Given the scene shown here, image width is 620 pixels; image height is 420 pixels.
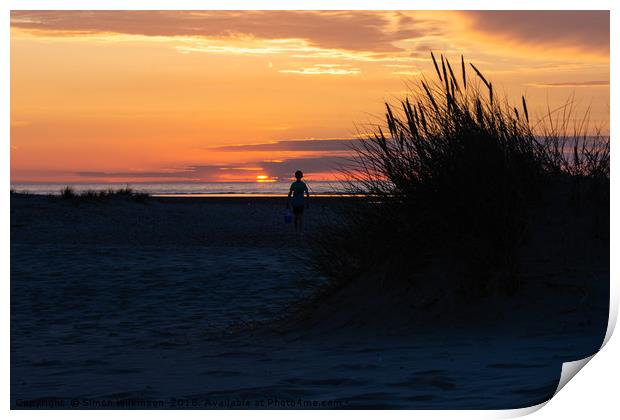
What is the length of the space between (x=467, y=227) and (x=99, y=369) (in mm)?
3305

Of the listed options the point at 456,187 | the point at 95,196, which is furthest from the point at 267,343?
the point at 95,196

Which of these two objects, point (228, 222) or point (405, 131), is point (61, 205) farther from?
point (405, 131)

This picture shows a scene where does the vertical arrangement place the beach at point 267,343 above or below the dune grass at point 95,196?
below

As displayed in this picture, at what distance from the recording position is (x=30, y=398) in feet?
19.7

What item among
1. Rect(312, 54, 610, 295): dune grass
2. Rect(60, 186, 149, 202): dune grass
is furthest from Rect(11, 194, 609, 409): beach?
Rect(60, 186, 149, 202): dune grass

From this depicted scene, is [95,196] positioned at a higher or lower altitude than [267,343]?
higher

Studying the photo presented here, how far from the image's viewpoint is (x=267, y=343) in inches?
313

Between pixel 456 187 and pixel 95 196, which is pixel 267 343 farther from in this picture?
pixel 95 196

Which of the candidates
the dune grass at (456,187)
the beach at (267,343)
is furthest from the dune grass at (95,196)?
the dune grass at (456,187)

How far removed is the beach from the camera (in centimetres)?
569

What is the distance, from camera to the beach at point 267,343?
18.7 ft

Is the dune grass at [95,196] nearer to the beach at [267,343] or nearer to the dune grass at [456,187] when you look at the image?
the beach at [267,343]

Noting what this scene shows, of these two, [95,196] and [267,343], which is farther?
[95,196]

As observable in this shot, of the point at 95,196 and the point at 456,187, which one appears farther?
the point at 95,196
